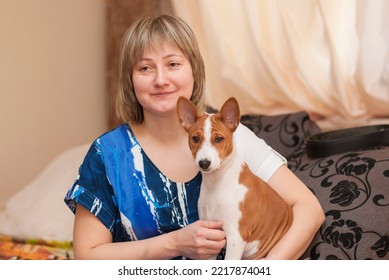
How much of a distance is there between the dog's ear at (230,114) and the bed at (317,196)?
479mm

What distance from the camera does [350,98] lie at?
2.10 metres

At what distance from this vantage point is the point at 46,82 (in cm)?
292

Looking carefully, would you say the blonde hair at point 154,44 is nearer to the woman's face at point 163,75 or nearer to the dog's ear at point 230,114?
the woman's face at point 163,75

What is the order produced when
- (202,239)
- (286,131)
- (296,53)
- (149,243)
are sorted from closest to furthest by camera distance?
1. (202,239)
2. (149,243)
3. (286,131)
4. (296,53)

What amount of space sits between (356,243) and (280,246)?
0.28m

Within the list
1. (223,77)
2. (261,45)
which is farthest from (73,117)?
(261,45)

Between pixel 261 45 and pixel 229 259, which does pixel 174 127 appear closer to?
pixel 229 259

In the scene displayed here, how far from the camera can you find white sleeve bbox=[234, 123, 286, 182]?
1.40 m

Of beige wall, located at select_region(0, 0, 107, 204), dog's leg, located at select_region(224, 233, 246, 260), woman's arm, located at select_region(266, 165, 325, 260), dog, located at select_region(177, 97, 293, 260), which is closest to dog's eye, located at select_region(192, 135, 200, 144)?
dog, located at select_region(177, 97, 293, 260)

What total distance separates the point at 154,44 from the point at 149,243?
454 mm

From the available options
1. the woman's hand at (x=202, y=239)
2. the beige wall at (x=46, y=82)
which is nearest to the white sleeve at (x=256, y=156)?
the woman's hand at (x=202, y=239)

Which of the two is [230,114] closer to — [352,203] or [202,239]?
[202,239]

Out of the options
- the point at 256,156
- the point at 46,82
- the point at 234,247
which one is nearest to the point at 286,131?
the point at 256,156

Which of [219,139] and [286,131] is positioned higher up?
[219,139]
